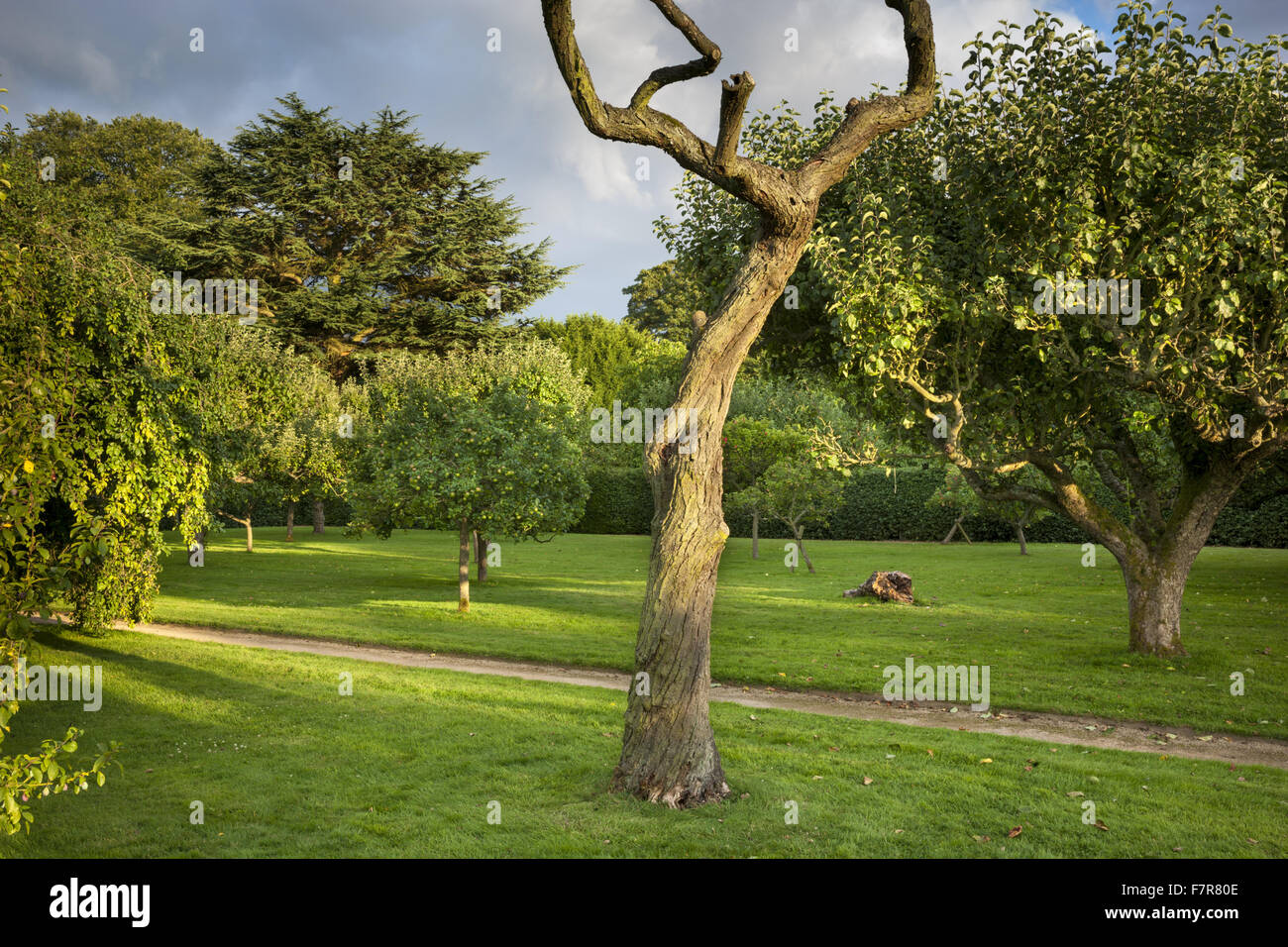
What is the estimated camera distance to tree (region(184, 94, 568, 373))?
35656mm

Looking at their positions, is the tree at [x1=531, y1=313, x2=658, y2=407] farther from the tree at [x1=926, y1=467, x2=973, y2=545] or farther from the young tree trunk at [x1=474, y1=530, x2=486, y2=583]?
the young tree trunk at [x1=474, y1=530, x2=486, y2=583]

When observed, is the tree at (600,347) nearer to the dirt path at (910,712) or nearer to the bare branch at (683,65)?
the dirt path at (910,712)

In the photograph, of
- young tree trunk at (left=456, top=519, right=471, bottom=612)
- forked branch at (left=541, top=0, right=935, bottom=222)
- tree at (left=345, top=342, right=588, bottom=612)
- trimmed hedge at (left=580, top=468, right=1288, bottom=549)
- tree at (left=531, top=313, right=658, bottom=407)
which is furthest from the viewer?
tree at (left=531, top=313, right=658, bottom=407)

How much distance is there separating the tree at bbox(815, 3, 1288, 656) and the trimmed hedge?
22187 millimetres

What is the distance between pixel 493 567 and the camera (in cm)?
2803

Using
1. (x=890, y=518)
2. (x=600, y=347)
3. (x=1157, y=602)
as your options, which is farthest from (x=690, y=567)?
(x=600, y=347)

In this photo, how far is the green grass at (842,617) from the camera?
12305mm

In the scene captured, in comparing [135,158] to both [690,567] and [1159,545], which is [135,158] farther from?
[1159,545]

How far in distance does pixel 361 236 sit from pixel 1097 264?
33827 millimetres

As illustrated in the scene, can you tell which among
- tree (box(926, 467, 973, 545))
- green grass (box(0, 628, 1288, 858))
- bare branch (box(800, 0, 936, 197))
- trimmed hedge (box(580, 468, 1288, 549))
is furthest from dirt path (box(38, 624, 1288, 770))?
trimmed hedge (box(580, 468, 1288, 549))

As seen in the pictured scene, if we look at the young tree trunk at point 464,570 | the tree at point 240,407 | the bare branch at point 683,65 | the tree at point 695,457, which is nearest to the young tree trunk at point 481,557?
the young tree trunk at point 464,570

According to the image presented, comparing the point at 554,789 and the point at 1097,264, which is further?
the point at 1097,264

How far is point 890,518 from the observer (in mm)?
39656
